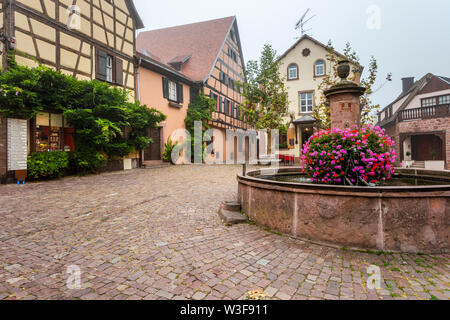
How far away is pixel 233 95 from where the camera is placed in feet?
82.5

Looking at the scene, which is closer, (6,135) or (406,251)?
(406,251)

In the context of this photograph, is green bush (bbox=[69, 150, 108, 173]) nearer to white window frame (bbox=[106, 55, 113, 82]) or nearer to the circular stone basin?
white window frame (bbox=[106, 55, 113, 82])

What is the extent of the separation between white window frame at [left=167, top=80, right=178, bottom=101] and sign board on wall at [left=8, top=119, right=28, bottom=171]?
8999 millimetres

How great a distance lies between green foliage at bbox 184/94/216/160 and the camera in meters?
17.7

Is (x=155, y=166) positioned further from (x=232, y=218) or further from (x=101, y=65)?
(x=232, y=218)

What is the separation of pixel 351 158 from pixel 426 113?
21.7 metres

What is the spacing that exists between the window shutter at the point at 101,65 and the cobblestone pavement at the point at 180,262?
8.82 m

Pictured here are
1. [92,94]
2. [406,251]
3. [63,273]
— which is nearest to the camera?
[63,273]

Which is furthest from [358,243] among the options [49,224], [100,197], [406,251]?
[100,197]

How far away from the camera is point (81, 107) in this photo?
10.2 meters

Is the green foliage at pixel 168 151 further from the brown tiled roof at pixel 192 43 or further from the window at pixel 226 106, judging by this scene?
the window at pixel 226 106

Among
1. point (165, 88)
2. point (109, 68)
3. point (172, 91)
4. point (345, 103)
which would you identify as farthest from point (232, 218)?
point (172, 91)
